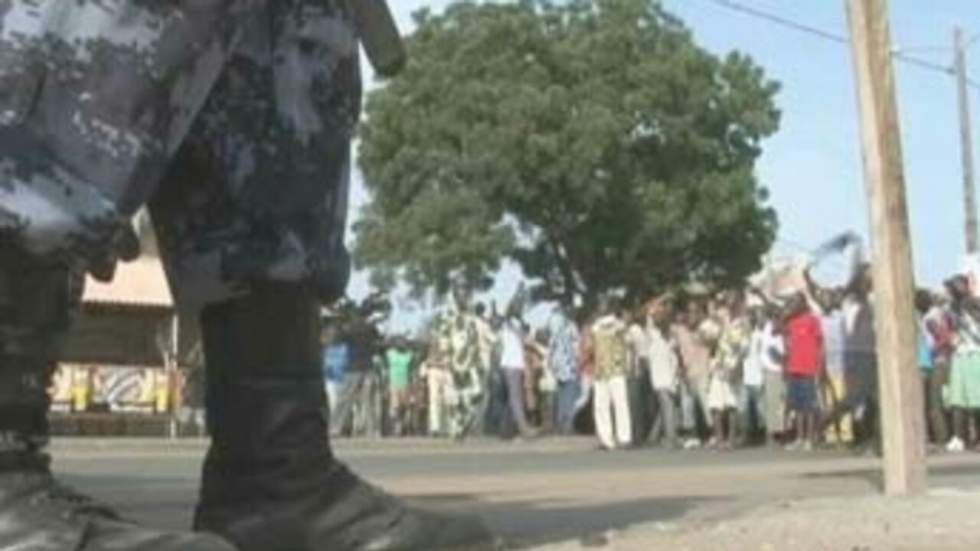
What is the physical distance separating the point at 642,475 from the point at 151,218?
7.27 m

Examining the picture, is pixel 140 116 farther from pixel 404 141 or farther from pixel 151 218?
pixel 404 141

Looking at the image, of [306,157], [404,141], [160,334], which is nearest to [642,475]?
[306,157]

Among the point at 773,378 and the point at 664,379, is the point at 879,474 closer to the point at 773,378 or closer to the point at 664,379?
the point at 773,378

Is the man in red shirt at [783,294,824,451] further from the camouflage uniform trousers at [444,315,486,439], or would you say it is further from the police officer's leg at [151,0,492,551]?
the police officer's leg at [151,0,492,551]

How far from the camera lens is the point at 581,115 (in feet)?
156

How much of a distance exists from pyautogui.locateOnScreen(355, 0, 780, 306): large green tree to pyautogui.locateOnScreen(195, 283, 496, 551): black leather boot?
42.8 meters

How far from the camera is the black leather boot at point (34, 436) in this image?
231 centimetres

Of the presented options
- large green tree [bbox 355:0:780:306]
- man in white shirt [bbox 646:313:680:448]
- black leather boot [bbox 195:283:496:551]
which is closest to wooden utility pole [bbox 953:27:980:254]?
large green tree [bbox 355:0:780:306]

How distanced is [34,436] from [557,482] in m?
6.22

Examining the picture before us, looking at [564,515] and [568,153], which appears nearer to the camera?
[564,515]

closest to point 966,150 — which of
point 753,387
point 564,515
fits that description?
point 753,387

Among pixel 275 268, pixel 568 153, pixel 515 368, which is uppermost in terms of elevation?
pixel 568 153

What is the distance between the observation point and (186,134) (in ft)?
8.21

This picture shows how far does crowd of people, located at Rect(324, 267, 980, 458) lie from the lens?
17906mm
